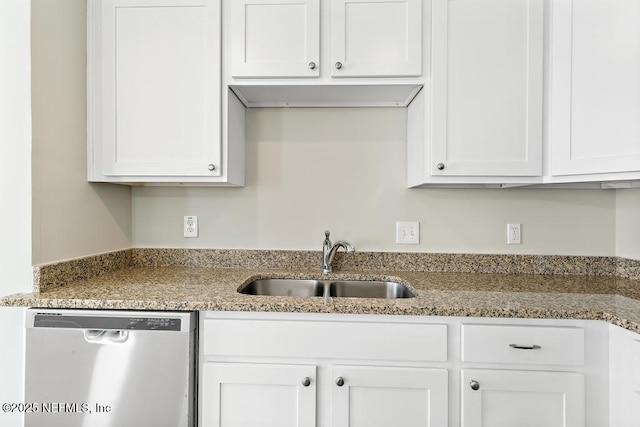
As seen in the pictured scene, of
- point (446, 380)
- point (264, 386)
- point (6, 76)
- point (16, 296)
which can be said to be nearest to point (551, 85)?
point (446, 380)

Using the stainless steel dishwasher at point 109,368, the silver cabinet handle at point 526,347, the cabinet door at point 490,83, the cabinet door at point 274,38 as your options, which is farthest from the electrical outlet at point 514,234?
the stainless steel dishwasher at point 109,368

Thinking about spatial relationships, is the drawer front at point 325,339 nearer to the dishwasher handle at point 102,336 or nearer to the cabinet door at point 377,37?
the dishwasher handle at point 102,336

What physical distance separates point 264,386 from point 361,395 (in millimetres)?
334

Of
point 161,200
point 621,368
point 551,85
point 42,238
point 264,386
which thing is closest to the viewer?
point 621,368

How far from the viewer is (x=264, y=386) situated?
125 centimetres

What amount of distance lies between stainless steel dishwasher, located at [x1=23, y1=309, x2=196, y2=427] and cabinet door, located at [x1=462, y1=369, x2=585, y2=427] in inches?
37.6

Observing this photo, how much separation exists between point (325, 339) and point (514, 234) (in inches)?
47.5

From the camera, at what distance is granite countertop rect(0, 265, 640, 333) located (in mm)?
1214

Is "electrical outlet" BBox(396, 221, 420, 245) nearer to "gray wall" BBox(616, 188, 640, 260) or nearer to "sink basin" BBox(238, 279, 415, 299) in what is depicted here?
"sink basin" BBox(238, 279, 415, 299)

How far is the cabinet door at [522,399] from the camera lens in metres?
1.19

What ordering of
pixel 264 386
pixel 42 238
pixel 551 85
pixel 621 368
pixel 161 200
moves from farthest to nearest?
pixel 161 200, pixel 551 85, pixel 42 238, pixel 264 386, pixel 621 368

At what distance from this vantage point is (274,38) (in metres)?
1.56

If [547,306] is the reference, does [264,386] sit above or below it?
Result: below

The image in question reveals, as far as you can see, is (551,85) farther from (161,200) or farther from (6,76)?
(6,76)
